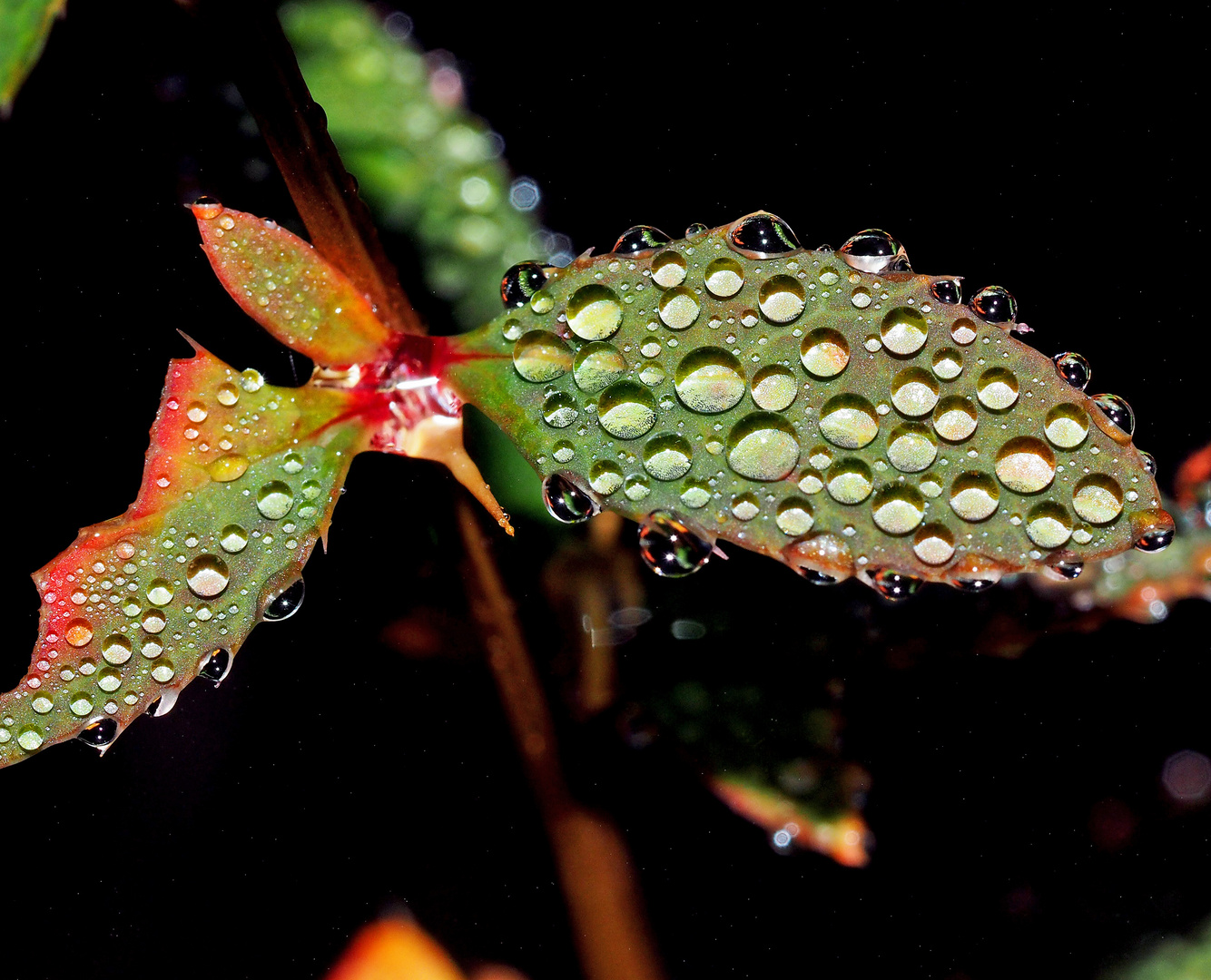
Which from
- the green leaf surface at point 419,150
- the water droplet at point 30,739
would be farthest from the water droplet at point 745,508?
the green leaf surface at point 419,150

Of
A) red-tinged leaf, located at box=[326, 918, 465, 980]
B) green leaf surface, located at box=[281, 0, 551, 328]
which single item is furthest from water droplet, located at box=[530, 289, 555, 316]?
red-tinged leaf, located at box=[326, 918, 465, 980]

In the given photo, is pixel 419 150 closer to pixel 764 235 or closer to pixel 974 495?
pixel 764 235

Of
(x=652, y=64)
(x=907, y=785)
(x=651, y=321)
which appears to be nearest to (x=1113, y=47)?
(x=652, y=64)

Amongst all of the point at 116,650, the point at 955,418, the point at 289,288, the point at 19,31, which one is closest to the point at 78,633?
the point at 116,650

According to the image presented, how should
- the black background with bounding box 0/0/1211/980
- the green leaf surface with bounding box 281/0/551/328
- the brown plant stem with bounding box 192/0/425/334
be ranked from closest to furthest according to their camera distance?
the brown plant stem with bounding box 192/0/425/334 < the black background with bounding box 0/0/1211/980 < the green leaf surface with bounding box 281/0/551/328

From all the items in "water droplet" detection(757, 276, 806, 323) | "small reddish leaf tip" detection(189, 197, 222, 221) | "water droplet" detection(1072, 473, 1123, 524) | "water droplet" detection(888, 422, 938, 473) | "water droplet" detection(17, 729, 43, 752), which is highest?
"small reddish leaf tip" detection(189, 197, 222, 221)

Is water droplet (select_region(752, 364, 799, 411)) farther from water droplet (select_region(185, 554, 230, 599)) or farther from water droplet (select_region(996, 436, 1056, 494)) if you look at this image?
water droplet (select_region(185, 554, 230, 599))

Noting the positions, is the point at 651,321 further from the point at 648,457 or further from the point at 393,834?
the point at 393,834
